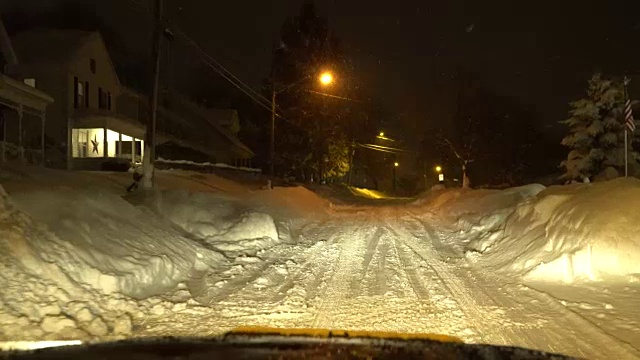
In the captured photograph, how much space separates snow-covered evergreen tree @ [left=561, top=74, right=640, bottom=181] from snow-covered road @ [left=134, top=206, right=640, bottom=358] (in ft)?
74.6

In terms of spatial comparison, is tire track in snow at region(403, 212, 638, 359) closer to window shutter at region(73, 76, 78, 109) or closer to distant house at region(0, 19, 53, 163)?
distant house at region(0, 19, 53, 163)

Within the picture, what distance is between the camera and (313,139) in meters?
56.8

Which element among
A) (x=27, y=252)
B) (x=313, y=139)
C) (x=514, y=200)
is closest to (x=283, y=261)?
(x=27, y=252)

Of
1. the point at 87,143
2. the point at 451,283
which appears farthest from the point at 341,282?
the point at 87,143

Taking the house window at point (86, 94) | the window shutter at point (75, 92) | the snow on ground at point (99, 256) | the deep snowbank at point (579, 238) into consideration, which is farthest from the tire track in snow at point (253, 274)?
the house window at point (86, 94)

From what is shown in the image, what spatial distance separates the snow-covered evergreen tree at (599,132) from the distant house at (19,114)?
2805cm

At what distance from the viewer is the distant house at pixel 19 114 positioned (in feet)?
87.6

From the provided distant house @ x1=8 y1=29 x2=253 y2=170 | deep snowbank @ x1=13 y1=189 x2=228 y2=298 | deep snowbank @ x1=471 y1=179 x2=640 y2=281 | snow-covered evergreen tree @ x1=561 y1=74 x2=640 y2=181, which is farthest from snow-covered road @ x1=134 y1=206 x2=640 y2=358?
snow-covered evergreen tree @ x1=561 y1=74 x2=640 y2=181

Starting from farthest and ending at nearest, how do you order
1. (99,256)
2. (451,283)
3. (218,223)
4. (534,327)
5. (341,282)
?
(218,223), (341,282), (451,283), (99,256), (534,327)

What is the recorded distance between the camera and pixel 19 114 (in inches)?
1074

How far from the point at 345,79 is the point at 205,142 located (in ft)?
47.9

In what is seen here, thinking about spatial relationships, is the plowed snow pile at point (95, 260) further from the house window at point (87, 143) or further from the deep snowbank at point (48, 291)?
the house window at point (87, 143)

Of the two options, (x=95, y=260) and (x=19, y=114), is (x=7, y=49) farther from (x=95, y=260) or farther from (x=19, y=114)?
(x=95, y=260)

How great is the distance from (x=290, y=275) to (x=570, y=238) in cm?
545
